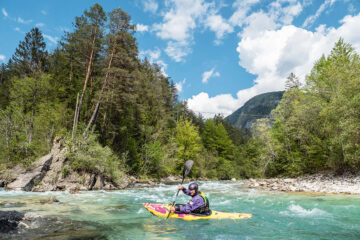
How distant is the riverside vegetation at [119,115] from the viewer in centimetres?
1545

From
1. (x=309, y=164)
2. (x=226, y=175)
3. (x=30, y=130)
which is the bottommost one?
(x=226, y=175)

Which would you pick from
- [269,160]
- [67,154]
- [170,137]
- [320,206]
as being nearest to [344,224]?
[320,206]

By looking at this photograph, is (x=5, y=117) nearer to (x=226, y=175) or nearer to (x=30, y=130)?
(x=30, y=130)

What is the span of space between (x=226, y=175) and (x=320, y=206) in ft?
106

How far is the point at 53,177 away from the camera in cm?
1309

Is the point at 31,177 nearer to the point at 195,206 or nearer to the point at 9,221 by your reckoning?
the point at 9,221

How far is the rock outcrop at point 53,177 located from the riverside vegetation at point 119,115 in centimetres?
34

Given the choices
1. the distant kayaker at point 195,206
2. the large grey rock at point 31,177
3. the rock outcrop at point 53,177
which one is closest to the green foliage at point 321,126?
the distant kayaker at point 195,206

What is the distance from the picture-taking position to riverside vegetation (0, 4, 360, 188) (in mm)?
15445

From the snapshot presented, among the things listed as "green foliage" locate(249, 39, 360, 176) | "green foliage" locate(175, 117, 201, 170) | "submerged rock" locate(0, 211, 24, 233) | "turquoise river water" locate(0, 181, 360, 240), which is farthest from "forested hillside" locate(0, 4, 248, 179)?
"green foliage" locate(249, 39, 360, 176)

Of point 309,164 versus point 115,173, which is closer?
point 115,173

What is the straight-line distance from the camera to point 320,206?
8859mm

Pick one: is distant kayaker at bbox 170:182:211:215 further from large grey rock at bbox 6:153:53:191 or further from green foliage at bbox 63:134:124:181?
large grey rock at bbox 6:153:53:191

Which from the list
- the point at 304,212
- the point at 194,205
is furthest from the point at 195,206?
the point at 304,212
